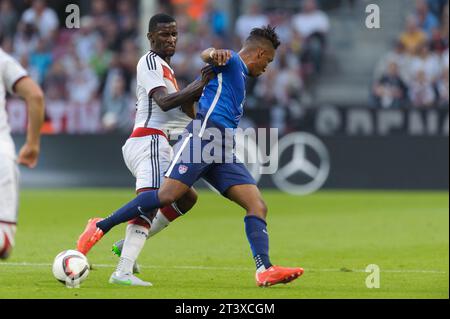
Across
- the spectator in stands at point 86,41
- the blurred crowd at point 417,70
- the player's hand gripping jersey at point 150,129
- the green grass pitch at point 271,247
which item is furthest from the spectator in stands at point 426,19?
the player's hand gripping jersey at point 150,129

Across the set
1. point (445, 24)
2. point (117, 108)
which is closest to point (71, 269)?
point (117, 108)

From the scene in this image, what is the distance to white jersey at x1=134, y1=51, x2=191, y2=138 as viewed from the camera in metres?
9.65

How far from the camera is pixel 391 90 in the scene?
23.2 meters

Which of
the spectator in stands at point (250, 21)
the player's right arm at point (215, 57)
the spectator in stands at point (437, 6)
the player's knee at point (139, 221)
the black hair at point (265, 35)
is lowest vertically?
the player's knee at point (139, 221)

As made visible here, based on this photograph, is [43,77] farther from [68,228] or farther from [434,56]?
[68,228]

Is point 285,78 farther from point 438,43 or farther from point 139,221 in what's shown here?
point 139,221

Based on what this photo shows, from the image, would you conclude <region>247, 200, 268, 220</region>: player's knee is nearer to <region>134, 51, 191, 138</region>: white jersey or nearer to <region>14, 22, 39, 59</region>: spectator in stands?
<region>134, 51, 191, 138</region>: white jersey

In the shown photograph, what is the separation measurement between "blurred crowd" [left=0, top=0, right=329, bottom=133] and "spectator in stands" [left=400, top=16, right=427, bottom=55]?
1870 millimetres

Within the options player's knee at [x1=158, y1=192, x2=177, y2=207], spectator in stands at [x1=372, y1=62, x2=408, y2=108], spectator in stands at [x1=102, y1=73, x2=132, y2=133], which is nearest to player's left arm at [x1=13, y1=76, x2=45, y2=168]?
player's knee at [x1=158, y1=192, x2=177, y2=207]

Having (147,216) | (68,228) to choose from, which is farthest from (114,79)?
(147,216)

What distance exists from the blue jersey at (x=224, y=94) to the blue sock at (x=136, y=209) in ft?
2.61

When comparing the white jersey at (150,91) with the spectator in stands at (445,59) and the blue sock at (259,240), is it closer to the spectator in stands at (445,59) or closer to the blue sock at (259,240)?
the blue sock at (259,240)

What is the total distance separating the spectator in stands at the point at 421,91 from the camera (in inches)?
915

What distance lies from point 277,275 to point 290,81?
15138 mm
